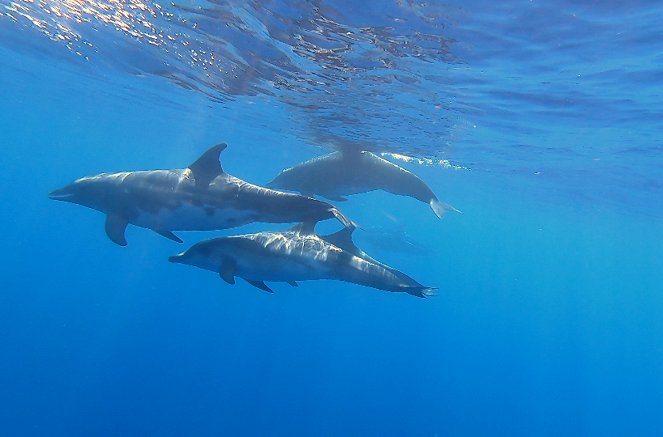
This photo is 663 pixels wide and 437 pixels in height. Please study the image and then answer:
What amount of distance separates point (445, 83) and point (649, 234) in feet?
136

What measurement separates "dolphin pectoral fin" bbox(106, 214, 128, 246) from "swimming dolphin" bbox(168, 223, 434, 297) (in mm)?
1239

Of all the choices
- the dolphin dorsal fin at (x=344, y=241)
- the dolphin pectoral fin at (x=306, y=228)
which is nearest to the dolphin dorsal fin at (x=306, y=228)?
the dolphin pectoral fin at (x=306, y=228)

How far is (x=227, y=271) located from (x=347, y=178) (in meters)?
7.51

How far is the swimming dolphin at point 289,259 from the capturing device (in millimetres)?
10047

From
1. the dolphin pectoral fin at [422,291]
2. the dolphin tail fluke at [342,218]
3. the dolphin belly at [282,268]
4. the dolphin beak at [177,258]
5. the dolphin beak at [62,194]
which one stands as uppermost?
the dolphin tail fluke at [342,218]

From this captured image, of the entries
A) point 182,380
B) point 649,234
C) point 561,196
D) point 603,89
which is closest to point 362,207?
point 649,234

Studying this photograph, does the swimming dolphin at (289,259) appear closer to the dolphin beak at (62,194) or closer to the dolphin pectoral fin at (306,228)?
the dolphin pectoral fin at (306,228)

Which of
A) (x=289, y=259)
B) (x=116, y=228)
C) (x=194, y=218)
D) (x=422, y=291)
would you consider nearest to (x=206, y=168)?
(x=194, y=218)

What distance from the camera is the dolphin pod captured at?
9.67m

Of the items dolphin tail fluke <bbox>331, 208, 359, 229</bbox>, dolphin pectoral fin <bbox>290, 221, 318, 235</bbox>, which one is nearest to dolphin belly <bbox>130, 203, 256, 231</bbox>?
dolphin pectoral fin <bbox>290, 221, 318, 235</bbox>

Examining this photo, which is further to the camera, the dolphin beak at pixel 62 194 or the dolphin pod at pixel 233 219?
the dolphin beak at pixel 62 194

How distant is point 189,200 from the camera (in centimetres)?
1016

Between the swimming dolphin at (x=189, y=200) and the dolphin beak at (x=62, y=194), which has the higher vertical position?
the swimming dolphin at (x=189, y=200)

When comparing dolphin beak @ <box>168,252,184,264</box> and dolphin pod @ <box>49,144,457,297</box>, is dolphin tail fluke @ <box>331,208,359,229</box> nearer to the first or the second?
dolphin pod @ <box>49,144,457,297</box>
